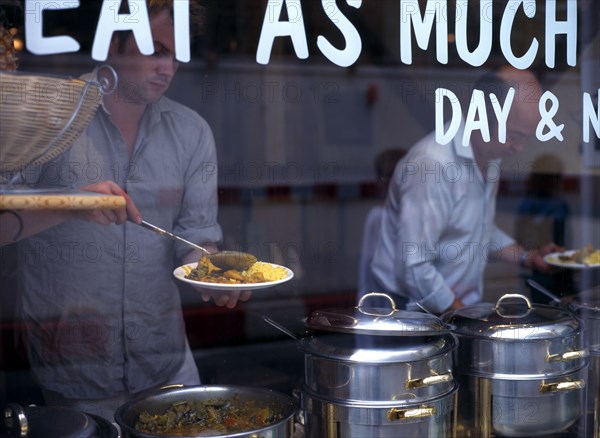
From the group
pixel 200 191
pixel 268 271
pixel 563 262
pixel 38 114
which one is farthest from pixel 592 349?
pixel 38 114

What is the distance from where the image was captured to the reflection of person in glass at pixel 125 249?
201 centimetres

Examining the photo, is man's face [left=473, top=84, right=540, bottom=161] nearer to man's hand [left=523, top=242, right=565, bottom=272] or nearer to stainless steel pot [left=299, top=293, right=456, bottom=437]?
man's hand [left=523, top=242, right=565, bottom=272]

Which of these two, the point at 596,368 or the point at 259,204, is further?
the point at 259,204

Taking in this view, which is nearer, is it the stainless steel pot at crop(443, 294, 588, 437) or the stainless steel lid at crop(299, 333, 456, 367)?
the stainless steel lid at crop(299, 333, 456, 367)

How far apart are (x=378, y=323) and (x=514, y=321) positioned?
407 millimetres

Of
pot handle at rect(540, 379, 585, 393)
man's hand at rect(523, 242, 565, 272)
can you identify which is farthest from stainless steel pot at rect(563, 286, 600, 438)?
man's hand at rect(523, 242, 565, 272)

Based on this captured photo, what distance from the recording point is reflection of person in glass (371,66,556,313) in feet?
7.98

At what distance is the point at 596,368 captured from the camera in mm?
2318

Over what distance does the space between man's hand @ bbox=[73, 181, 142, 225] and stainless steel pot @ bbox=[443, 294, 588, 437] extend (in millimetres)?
887

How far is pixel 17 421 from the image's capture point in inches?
62.2

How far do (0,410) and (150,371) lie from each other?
40 cm

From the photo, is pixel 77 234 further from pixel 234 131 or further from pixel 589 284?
pixel 589 284

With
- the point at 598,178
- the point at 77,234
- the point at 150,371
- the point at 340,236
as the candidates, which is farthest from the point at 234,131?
the point at 598,178

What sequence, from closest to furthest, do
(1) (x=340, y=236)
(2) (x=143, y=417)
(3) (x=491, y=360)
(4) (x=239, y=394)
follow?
1. (2) (x=143, y=417)
2. (4) (x=239, y=394)
3. (3) (x=491, y=360)
4. (1) (x=340, y=236)
